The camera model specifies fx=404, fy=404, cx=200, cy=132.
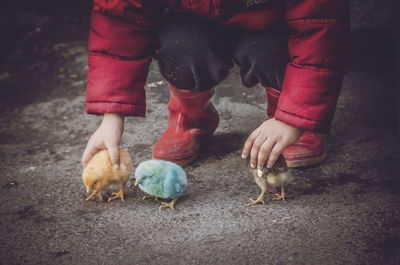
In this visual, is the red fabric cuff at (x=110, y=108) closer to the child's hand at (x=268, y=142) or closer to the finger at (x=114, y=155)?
the finger at (x=114, y=155)

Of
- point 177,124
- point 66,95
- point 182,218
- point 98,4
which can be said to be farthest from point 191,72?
point 66,95

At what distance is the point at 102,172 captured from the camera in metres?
1.75

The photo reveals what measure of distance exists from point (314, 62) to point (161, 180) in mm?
827

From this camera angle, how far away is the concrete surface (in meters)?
1.54

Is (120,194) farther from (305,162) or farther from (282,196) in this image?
(305,162)

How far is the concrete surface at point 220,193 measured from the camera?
1.54m

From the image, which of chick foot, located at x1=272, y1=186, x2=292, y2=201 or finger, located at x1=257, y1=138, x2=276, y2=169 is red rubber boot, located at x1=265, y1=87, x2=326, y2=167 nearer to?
chick foot, located at x1=272, y1=186, x2=292, y2=201

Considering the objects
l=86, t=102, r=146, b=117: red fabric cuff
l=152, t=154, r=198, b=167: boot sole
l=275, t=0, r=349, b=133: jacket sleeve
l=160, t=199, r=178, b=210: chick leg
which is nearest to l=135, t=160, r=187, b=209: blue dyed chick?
l=160, t=199, r=178, b=210: chick leg

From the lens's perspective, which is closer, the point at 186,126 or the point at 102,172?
the point at 102,172

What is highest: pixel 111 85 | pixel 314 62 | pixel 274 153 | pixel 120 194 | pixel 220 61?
pixel 314 62

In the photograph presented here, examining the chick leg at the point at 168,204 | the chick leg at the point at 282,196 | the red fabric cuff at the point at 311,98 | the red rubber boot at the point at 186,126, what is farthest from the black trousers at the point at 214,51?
the chick leg at the point at 168,204

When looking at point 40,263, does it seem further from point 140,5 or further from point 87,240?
point 140,5

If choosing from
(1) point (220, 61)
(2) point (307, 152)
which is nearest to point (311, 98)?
(2) point (307, 152)

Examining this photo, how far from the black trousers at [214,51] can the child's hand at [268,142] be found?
0.40m
